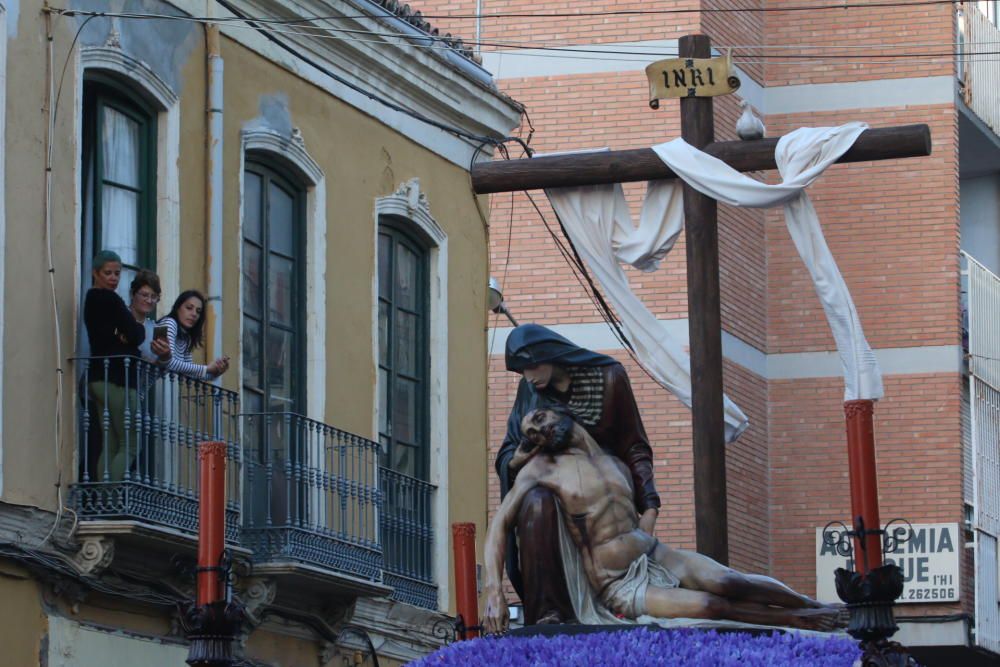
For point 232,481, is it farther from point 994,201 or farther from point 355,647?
point 994,201

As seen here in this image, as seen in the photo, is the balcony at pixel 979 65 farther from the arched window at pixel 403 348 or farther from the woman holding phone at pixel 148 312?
the woman holding phone at pixel 148 312

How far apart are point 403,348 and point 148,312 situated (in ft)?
16.5

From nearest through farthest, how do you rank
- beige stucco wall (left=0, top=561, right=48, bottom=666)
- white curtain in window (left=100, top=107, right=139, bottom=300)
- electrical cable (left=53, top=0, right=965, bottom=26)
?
1. beige stucco wall (left=0, top=561, right=48, bottom=666)
2. white curtain in window (left=100, top=107, right=139, bottom=300)
3. electrical cable (left=53, top=0, right=965, bottom=26)

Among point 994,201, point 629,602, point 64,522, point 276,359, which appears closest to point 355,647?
point 276,359

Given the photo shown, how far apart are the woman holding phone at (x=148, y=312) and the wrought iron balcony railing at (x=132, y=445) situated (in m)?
0.11

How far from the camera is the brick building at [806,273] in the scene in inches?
1073

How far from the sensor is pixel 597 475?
34.0ft

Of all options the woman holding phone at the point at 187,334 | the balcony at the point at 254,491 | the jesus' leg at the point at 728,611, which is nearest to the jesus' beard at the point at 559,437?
the jesus' leg at the point at 728,611

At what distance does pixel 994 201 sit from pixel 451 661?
77.4 ft

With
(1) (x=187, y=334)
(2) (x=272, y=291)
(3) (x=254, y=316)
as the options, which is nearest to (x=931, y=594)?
(2) (x=272, y=291)

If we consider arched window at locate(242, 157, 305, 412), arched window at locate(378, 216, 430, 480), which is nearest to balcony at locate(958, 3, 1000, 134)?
arched window at locate(378, 216, 430, 480)

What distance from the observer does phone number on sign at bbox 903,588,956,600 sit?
27.9 m

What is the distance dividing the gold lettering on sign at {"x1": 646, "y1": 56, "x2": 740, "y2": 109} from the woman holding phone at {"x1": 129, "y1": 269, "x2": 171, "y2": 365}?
5.01 m

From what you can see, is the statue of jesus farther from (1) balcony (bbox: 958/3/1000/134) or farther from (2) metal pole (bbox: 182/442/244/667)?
(1) balcony (bbox: 958/3/1000/134)
